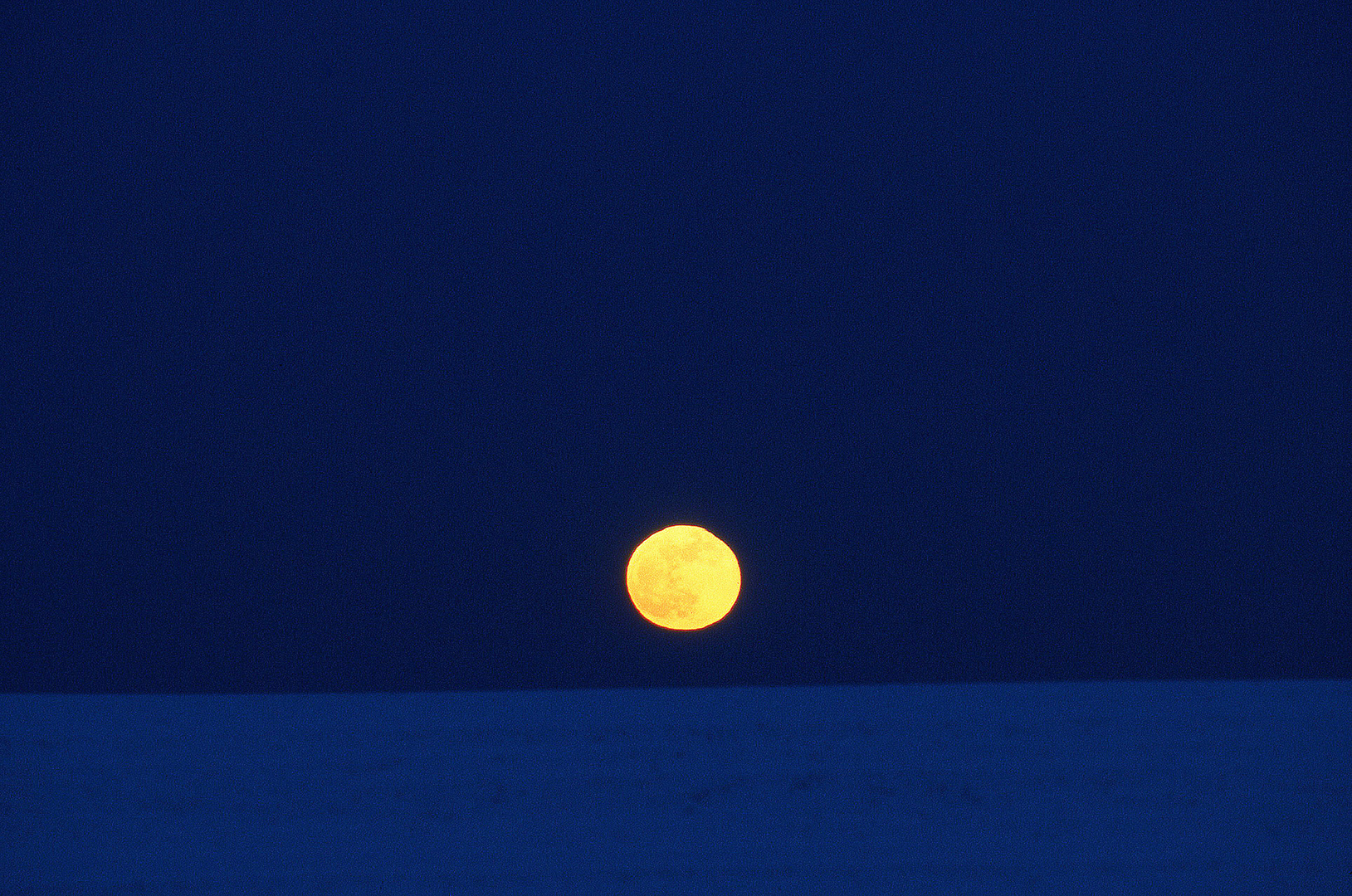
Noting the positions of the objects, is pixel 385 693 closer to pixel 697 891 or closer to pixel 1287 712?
pixel 697 891

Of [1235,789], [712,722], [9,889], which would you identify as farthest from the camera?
[712,722]

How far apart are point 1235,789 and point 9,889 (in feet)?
15.6

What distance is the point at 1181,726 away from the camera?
3.37 meters

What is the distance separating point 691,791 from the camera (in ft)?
10.6

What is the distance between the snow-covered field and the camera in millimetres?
2924

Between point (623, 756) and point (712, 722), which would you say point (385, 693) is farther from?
point (712, 722)

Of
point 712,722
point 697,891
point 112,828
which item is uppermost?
point 712,722

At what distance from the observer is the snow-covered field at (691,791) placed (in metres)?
2.92

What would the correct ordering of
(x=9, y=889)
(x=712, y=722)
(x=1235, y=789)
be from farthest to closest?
(x=712, y=722)
(x=1235, y=789)
(x=9, y=889)

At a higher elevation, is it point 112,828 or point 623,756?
point 623,756

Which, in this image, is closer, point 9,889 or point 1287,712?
point 9,889

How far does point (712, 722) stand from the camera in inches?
134

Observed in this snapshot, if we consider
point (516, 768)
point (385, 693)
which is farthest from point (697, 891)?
point (385, 693)

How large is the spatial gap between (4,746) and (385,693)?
1534 millimetres
